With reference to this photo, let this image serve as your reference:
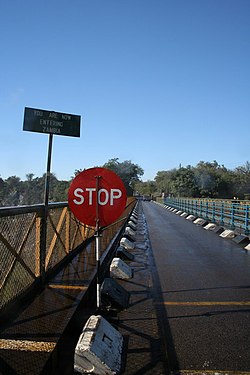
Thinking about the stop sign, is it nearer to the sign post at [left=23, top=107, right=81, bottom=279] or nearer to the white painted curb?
the sign post at [left=23, top=107, right=81, bottom=279]

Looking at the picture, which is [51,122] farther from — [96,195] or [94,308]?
[94,308]

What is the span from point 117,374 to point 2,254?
1856 mm

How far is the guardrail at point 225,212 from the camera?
468 inches

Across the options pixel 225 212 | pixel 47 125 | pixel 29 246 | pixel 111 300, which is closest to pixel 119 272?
pixel 111 300

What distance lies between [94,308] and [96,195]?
6.73ft

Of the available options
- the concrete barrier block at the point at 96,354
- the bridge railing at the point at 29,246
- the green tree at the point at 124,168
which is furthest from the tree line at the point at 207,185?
the concrete barrier block at the point at 96,354

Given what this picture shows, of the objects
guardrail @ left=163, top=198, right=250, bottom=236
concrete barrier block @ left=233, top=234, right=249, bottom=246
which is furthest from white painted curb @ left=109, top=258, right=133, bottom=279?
guardrail @ left=163, top=198, right=250, bottom=236

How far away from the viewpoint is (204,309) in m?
4.41

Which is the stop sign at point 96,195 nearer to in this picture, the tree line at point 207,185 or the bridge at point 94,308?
the bridge at point 94,308

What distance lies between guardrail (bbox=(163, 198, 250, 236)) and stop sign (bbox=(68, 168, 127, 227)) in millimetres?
9111

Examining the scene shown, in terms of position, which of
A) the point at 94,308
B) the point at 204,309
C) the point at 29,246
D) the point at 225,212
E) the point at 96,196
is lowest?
the point at 94,308

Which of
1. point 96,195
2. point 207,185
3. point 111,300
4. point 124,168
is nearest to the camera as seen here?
point 96,195

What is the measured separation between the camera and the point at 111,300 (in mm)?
4324

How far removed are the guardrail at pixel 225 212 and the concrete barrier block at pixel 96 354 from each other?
9.53 m
